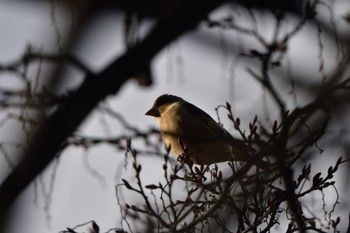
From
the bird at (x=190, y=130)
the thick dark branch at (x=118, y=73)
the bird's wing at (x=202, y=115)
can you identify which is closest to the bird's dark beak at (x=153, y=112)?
the bird at (x=190, y=130)

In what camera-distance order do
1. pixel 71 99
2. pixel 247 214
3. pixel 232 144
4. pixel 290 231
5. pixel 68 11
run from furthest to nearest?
1. pixel 71 99
2. pixel 232 144
3. pixel 247 214
4. pixel 290 231
5. pixel 68 11

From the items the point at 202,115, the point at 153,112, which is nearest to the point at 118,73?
the point at 153,112

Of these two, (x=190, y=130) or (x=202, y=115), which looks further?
(x=202, y=115)

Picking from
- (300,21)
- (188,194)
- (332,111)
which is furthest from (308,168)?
(300,21)

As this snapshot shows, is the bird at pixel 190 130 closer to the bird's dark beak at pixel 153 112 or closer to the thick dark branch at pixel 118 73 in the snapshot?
the bird's dark beak at pixel 153 112

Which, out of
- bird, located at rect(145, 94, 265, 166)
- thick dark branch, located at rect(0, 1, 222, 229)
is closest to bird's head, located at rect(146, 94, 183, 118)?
bird, located at rect(145, 94, 265, 166)

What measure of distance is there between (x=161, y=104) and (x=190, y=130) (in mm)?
987

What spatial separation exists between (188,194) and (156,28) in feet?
8.83

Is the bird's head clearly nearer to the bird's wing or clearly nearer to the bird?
the bird

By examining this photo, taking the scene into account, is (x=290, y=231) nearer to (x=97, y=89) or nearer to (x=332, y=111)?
(x=332, y=111)

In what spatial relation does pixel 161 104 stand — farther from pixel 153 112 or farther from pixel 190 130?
pixel 190 130

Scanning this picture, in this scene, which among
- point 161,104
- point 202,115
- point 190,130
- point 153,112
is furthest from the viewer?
point 161,104

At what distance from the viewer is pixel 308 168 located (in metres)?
3.64

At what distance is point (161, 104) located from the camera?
6.60 m
